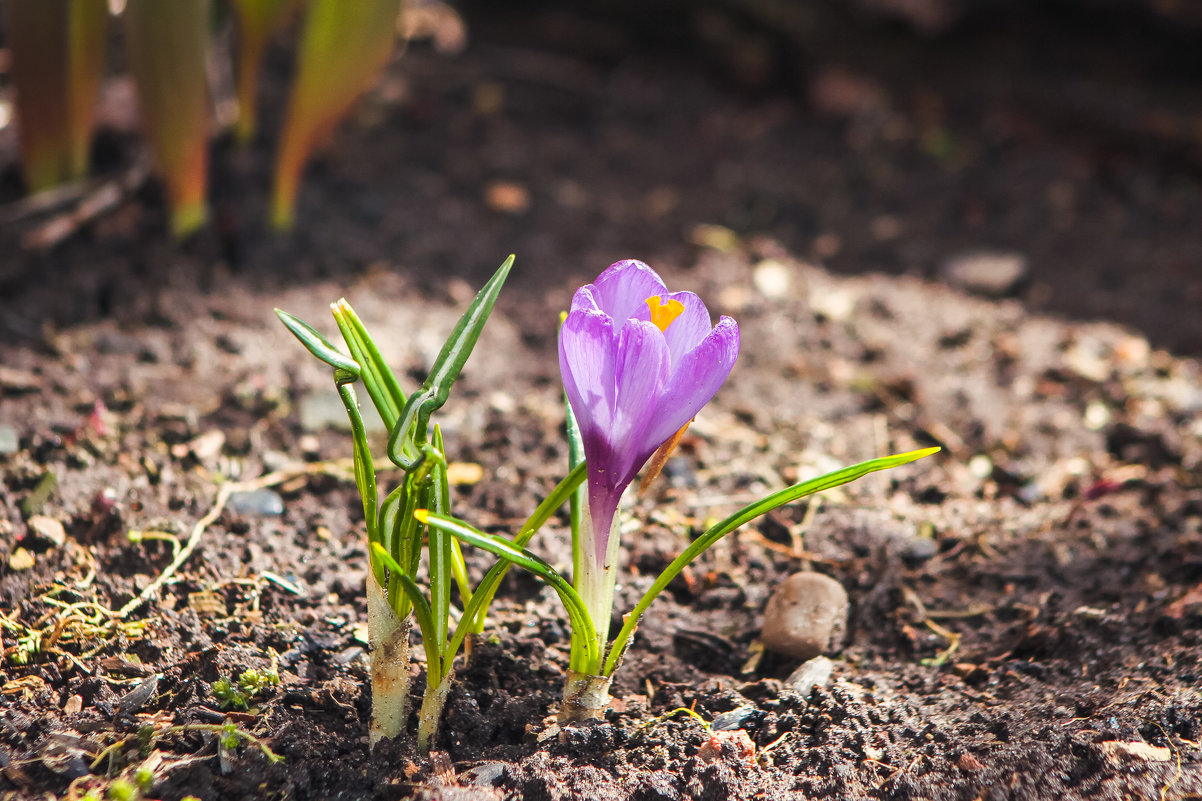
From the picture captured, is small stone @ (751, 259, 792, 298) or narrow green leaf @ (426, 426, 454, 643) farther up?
small stone @ (751, 259, 792, 298)

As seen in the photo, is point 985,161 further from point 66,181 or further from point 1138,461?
point 66,181

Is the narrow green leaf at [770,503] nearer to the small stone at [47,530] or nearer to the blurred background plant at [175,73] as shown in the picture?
the small stone at [47,530]

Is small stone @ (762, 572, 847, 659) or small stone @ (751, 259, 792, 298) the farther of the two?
small stone @ (751, 259, 792, 298)

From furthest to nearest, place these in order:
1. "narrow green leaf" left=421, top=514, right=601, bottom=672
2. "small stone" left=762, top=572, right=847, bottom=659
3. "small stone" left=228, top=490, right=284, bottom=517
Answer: "small stone" left=228, top=490, right=284, bottom=517
"small stone" left=762, top=572, right=847, bottom=659
"narrow green leaf" left=421, top=514, right=601, bottom=672

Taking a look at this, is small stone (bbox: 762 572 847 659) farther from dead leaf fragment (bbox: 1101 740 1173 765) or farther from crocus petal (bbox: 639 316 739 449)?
crocus petal (bbox: 639 316 739 449)

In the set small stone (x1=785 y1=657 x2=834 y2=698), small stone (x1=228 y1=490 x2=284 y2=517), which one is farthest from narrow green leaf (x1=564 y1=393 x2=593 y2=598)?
small stone (x1=228 y1=490 x2=284 y2=517)

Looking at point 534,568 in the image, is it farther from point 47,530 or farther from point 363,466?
point 47,530

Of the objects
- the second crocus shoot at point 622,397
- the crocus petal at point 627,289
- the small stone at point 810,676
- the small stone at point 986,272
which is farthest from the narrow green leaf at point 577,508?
the small stone at point 986,272

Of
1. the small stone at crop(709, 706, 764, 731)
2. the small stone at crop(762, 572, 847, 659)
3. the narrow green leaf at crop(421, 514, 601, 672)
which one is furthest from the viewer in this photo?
the small stone at crop(762, 572, 847, 659)
